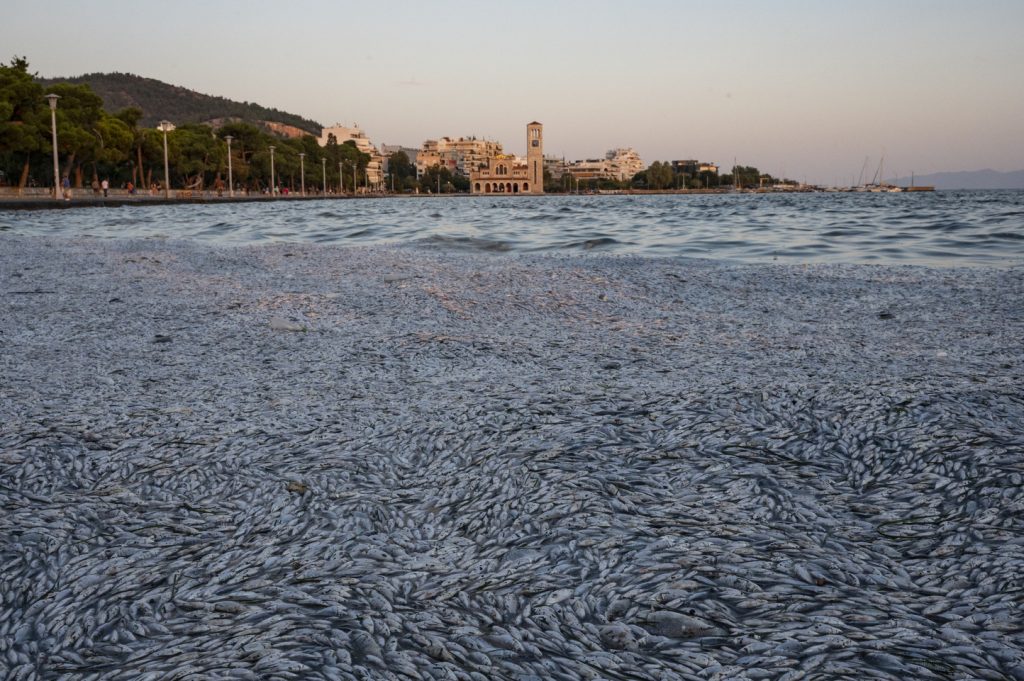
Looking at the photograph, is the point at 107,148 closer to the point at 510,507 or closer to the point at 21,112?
the point at 21,112

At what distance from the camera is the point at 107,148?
5725 centimetres

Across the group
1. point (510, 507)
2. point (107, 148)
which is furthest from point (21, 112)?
point (510, 507)

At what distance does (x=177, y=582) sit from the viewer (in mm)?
2129

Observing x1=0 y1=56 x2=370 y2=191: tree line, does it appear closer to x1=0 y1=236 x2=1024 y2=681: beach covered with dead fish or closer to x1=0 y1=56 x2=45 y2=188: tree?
x1=0 y1=56 x2=45 y2=188: tree

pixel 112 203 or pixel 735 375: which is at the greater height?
pixel 112 203

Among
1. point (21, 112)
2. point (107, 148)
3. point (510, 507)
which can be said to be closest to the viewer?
point (510, 507)

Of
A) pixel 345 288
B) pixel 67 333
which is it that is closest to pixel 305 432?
pixel 67 333

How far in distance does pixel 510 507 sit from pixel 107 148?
6396 cm

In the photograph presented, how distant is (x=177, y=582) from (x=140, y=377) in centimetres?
247

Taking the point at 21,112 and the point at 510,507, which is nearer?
the point at 510,507

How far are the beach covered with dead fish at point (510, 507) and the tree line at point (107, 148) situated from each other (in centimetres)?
4760

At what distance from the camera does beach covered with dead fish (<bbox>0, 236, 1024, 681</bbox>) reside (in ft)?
5.98

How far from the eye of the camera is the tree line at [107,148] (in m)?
44.6

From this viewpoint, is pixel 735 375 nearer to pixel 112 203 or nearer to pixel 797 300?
pixel 797 300
